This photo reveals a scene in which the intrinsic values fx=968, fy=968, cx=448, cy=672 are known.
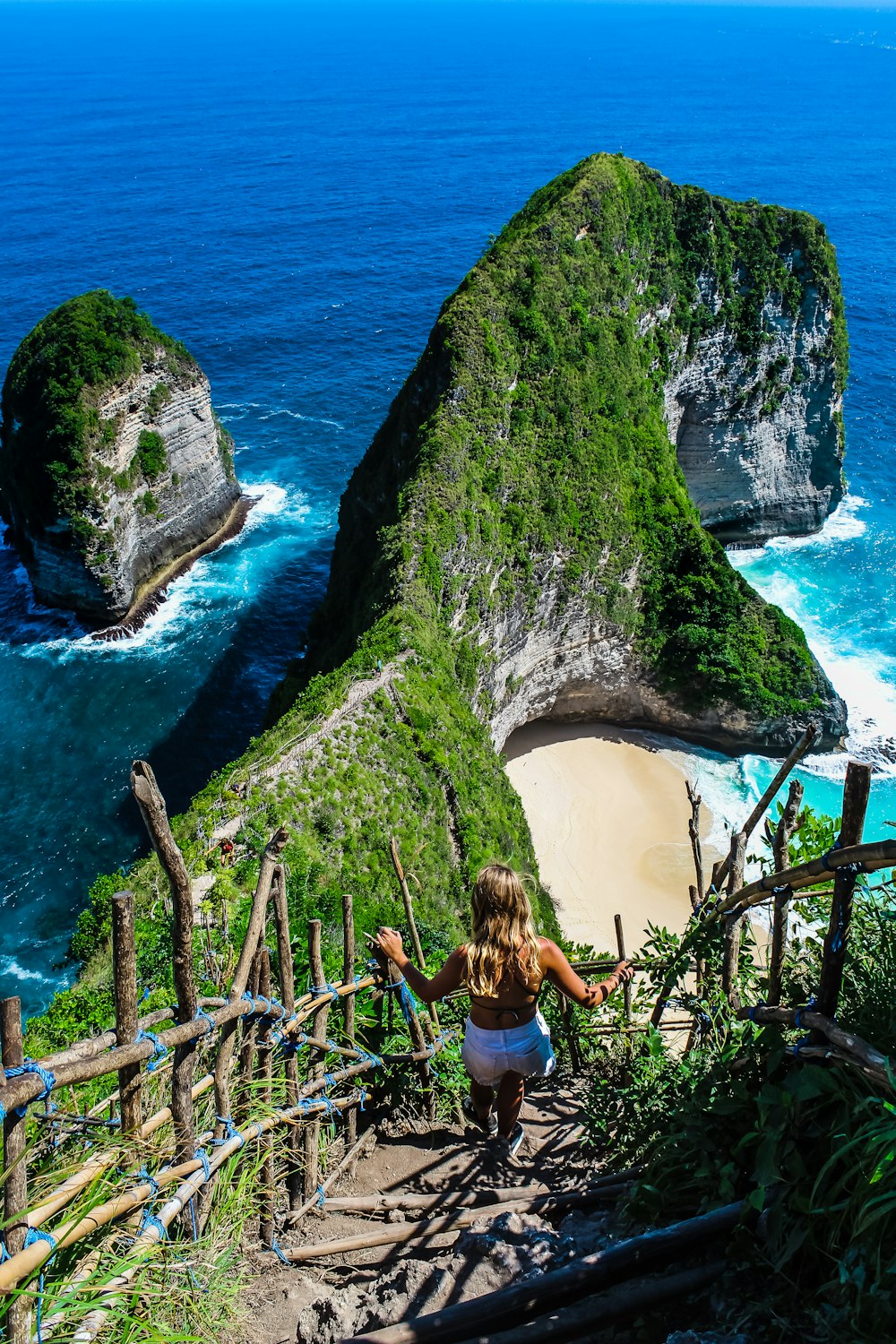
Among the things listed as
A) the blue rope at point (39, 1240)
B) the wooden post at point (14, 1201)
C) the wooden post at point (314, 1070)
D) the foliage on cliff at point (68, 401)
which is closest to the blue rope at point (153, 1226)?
the blue rope at point (39, 1240)

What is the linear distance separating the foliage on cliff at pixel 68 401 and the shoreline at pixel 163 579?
4777mm

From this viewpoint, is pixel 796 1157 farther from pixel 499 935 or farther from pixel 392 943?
pixel 392 943

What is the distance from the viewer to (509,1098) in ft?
26.4

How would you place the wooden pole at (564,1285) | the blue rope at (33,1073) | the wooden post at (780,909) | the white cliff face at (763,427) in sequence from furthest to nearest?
the white cliff face at (763,427) → the wooden post at (780,909) → the wooden pole at (564,1285) → the blue rope at (33,1073)

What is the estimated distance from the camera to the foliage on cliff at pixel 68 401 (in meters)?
40.2

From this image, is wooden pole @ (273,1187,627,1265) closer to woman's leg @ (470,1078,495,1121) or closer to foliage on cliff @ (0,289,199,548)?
woman's leg @ (470,1078,495,1121)

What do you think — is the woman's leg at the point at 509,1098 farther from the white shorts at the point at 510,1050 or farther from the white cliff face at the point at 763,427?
the white cliff face at the point at 763,427

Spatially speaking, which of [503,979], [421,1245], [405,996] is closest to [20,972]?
[405,996]

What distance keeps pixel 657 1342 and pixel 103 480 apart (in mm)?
41275

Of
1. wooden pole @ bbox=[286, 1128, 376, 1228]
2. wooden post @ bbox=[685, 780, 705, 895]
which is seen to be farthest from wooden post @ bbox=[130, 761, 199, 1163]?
wooden post @ bbox=[685, 780, 705, 895]

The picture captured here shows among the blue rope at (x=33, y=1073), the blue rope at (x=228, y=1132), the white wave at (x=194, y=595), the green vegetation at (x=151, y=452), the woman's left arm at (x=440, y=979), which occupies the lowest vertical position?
the blue rope at (x=228, y=1132)

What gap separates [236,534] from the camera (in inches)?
2040

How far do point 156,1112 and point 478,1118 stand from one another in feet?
10.4

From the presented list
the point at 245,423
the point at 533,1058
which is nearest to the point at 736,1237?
the point at 533,1058
